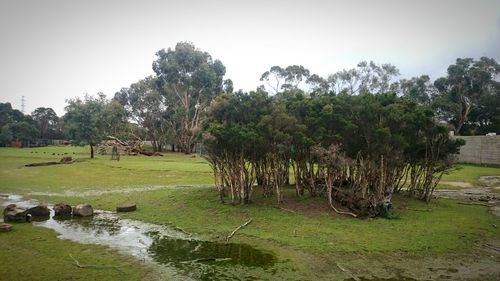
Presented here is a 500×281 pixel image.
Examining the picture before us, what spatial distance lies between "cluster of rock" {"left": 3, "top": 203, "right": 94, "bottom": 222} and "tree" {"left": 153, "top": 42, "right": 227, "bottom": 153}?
4713 cm

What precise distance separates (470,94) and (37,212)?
2623 inches

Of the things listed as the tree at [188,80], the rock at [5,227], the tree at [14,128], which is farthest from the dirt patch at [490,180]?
the tree at [14,128]

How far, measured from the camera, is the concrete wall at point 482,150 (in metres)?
43.0

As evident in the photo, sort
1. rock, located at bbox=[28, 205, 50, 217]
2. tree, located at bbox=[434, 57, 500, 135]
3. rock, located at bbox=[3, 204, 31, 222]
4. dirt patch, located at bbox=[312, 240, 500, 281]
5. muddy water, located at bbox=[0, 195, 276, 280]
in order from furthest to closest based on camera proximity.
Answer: tree, located at bbox=[434, 57, 500, 135]
rock, located at bbox=[28, 205, 50, 217]
rock, located at bbox=[3, 204, 31, 222]
muddy water, located at bbox=[0, 195, 276, 280]
dirt patch, located at bbox=[312, 240, 500, 281]

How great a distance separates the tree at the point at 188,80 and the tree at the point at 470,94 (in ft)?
122

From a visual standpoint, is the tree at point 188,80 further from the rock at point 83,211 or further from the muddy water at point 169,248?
the muddy water at point 169,248

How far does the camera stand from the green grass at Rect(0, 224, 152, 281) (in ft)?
34.2

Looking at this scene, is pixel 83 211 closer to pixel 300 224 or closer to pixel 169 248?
pixel 169 248

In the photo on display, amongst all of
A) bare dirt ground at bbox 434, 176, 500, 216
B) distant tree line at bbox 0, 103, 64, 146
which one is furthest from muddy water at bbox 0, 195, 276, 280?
distant tree line at bbox 0, 103, 64, 146

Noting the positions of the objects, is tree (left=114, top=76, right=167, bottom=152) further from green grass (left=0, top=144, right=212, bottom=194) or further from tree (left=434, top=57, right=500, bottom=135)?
tree (left=434, top=57, right=500, bottom=135)

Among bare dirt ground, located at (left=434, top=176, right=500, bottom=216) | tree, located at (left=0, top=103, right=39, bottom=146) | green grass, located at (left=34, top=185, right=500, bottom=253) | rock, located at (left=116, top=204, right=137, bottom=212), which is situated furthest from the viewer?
tree, located at (left=0, top=103, right=39, bottom=146)

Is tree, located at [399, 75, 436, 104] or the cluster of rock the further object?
tree, located at [399, 75, 436, 104]

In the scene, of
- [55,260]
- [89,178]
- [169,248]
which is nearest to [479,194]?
[169,248]

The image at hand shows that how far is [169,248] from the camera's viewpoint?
13.2 meters
